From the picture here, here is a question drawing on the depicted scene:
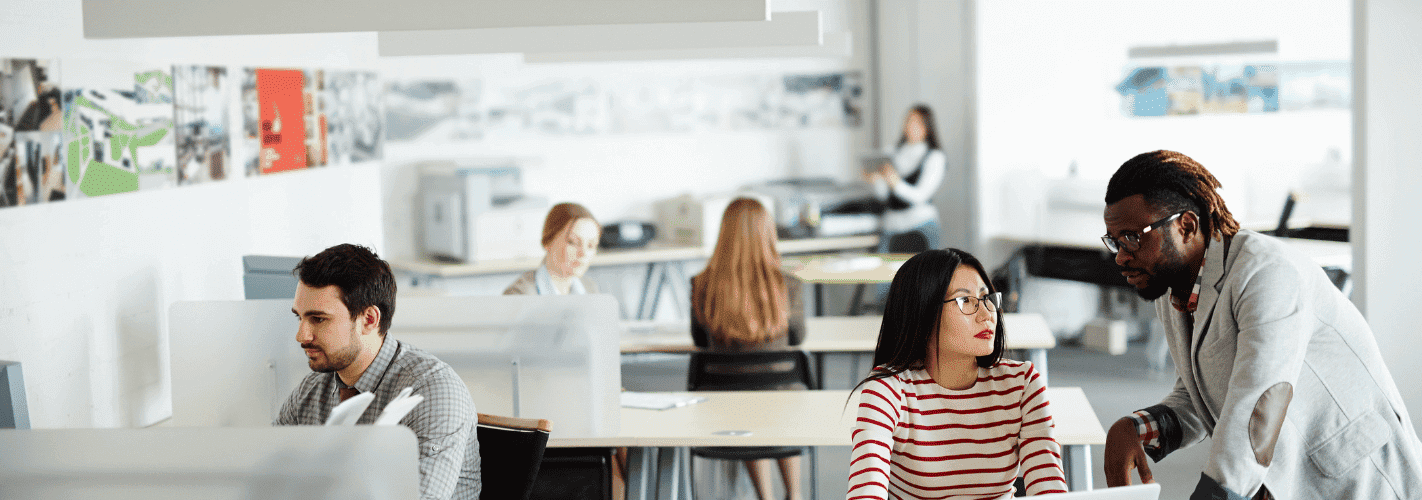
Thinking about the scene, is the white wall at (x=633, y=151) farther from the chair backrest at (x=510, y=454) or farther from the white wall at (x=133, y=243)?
the chair backrest at (x=510, y=454)

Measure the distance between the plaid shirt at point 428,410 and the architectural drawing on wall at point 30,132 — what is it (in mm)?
804

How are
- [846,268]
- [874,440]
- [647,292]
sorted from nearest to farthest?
[874,440]
[846,268]
[647,292]

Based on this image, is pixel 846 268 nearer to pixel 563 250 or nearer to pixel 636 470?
pixel 563 250

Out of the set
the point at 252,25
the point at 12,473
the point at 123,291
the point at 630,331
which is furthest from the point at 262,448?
the point at 630,331

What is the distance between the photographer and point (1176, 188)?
6.19ft

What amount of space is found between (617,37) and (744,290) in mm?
1198

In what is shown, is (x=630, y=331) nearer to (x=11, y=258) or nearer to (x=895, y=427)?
(x=11, y=258)

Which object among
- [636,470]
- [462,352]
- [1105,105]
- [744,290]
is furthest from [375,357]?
[1105,105]

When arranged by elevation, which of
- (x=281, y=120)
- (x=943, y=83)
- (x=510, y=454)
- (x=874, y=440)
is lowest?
(x=510, y=454)

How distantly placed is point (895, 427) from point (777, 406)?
1340mm

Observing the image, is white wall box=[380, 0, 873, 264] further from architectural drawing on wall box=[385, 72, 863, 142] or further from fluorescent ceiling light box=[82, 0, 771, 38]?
fluorescent ceiling light box=[82, 0, 771, 38]

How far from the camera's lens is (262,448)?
150 centimetres

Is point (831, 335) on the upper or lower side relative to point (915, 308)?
lower

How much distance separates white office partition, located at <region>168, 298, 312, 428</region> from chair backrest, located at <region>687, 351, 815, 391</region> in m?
1.31
